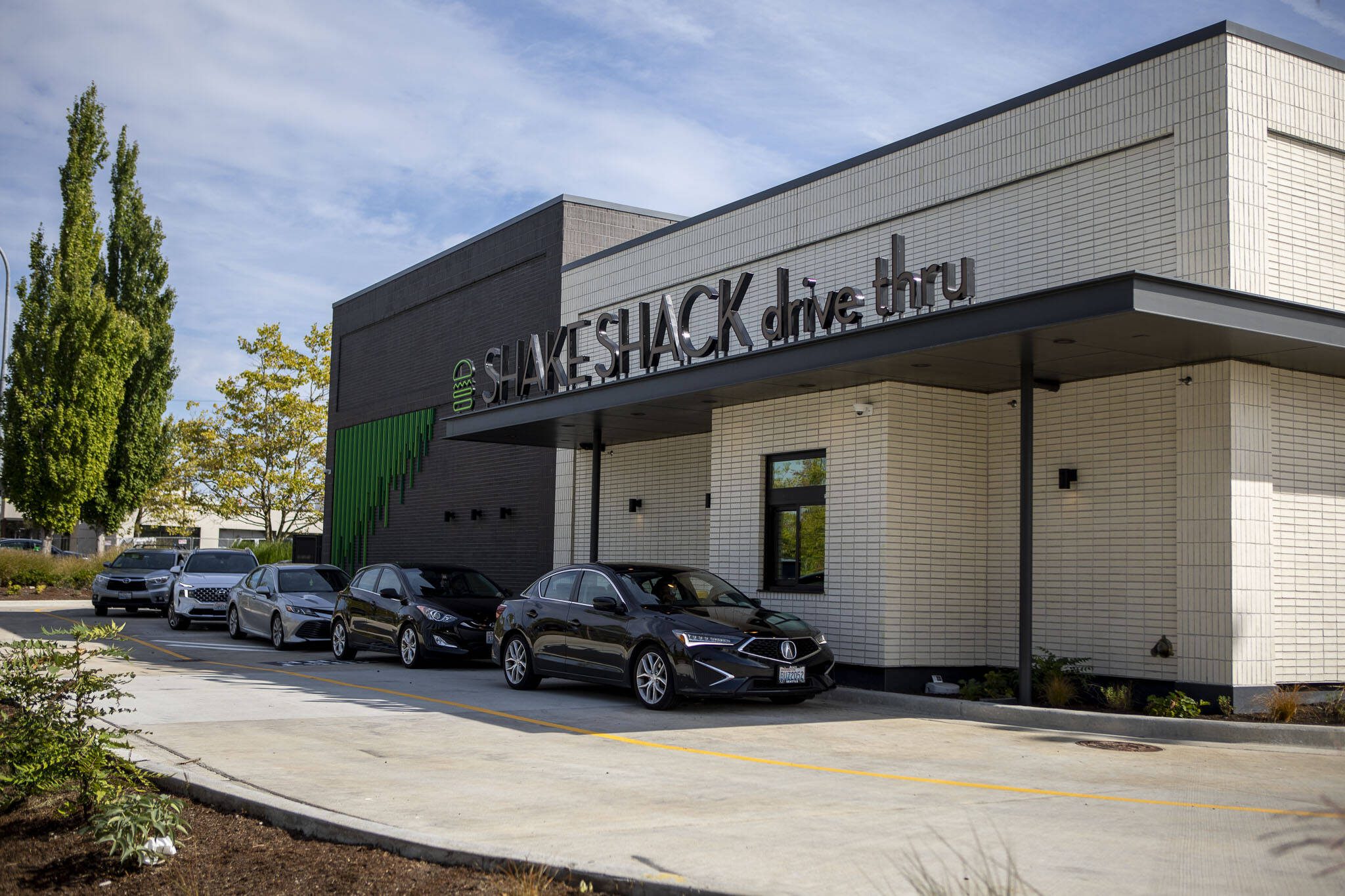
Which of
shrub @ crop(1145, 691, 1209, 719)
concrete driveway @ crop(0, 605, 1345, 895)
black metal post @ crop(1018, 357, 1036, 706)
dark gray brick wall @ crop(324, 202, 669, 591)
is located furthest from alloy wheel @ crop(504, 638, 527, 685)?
dark gray brick wall @ crop(324, 202, 669, 591)

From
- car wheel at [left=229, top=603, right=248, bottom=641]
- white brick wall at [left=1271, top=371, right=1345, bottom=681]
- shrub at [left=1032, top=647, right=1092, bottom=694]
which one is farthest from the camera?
car wheel at [left=229, top=603, right=248, bottom=641]

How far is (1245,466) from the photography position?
12234mm

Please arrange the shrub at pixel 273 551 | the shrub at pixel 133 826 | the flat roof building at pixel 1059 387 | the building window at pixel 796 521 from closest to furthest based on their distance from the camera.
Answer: the shrub at pixel 133 826 → the flat roof building at pixel 1059 387 → the building window at pixel 796 521 → the shrub at pixel 273 551

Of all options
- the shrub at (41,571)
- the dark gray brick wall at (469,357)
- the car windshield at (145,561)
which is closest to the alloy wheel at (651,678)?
the dark gray brick wall at (469,357)

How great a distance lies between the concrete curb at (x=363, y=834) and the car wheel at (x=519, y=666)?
6447mm

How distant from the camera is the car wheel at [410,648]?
1738 cm

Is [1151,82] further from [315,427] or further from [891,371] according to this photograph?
[315,427]

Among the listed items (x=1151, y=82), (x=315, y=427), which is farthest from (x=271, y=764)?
(x=315, y=427)

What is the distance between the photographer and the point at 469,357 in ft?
90.7

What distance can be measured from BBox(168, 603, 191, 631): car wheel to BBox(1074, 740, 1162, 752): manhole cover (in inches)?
753

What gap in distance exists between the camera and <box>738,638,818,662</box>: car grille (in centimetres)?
1267

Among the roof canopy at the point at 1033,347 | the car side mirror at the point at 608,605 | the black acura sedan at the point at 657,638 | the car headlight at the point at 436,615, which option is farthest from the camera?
the car headlight at the point at 436,615

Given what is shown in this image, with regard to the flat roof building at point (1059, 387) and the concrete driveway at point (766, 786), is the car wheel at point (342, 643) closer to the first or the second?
the concrete driveway at point (766, 786)

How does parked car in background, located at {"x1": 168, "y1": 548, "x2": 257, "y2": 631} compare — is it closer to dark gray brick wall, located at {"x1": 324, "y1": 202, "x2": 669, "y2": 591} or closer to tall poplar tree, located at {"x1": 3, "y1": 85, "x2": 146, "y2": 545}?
dark gray brick wall, located at {"x1": 324, "y1": 202, "x2": 669, "y2": 591}
